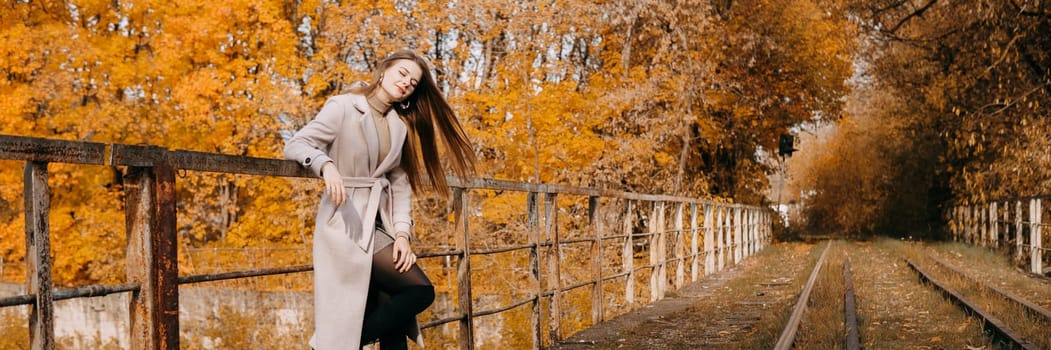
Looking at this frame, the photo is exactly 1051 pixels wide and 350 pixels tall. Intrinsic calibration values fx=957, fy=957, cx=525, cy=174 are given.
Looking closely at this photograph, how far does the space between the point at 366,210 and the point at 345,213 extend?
8 cm

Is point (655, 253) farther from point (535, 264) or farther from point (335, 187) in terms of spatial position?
point (335, 187)

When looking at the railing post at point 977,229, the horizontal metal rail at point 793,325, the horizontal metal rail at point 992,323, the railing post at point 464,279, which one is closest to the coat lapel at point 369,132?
the railing post at point 464,279

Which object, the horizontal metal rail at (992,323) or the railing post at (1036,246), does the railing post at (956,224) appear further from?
the horizontal metal rail at (992,323)

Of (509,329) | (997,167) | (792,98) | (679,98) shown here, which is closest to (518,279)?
(509,329)

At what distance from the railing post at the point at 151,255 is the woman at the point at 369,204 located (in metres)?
0.49

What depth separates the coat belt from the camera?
3.37 m

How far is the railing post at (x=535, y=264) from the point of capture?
A: 6.93m

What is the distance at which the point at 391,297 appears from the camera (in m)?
3.56

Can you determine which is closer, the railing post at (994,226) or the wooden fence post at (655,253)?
the wooden fence post at (655,253)

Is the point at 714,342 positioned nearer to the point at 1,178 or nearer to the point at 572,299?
the point at 572,299

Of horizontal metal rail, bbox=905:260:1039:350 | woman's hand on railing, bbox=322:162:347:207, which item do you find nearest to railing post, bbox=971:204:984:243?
horizontal metal rail, bbox=905:260:1039:350

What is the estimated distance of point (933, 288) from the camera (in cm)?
1182

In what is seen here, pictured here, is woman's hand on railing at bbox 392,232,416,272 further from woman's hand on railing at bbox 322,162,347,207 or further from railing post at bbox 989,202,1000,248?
railing post at bbox 989,202,1000,248

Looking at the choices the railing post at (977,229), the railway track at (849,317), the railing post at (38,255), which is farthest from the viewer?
the railing post at (977,229)
